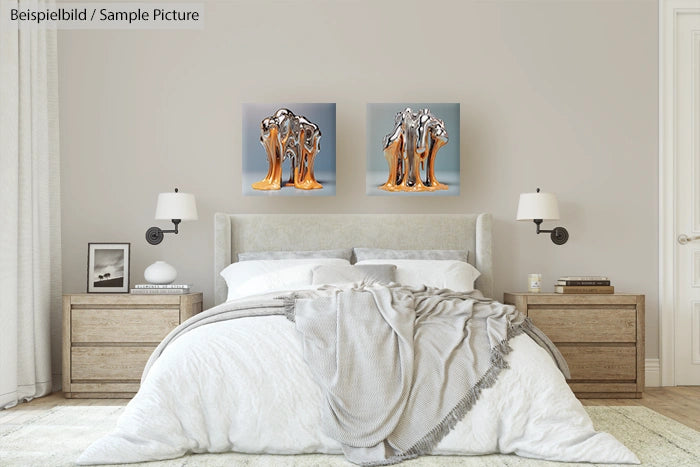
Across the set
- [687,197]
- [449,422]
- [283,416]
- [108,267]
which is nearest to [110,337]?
[108,267]

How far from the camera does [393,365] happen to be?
9.66 feet

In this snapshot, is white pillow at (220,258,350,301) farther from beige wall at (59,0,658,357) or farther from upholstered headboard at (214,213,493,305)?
beige wall at (59,0,658,357)

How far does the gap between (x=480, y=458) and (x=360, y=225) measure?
232 cm

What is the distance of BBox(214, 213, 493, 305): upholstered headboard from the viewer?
494cm

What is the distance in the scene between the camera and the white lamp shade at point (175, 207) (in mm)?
4703

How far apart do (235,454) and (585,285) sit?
2.67 metres

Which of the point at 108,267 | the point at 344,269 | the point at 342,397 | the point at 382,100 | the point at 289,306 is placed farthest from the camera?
the point at 382,100

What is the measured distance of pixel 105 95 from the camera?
5.08m

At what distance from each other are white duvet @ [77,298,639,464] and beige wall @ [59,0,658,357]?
215 cm

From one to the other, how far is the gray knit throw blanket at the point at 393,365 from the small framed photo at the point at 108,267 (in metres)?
2.04

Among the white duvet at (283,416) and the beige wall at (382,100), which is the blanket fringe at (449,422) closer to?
the white duvet at (283,416)

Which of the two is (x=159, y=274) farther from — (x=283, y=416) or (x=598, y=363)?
(x=598, y=363)

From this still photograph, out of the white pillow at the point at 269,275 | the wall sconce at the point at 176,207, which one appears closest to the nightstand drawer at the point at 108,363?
the white pillow at the point at 269,275

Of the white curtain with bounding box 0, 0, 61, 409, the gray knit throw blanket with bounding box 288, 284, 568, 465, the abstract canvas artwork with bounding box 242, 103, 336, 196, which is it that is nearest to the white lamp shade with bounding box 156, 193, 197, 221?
the abstract canvas artwork with bounding box 242, 103, 336, 196
